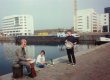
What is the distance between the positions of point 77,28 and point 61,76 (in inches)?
5733

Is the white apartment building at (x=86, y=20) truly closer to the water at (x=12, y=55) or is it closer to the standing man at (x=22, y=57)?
the water at (x=12, y=55)

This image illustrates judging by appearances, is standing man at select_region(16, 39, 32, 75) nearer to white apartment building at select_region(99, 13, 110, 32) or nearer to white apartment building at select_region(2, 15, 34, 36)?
white apartment building at select_region(99, 13, 110, 32)

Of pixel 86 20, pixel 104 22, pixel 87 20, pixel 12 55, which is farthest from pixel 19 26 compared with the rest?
pixel 12 55

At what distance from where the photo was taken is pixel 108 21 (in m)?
150

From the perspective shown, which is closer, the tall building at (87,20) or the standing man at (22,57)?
the standing man at (22,57)

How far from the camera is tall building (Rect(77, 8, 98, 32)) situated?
505 feet

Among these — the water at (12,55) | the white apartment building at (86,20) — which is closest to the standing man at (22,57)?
the water at (12,55)

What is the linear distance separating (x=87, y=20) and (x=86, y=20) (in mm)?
667

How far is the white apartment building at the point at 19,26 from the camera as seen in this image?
555ft

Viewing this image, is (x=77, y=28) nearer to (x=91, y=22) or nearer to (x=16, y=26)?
(x=91, y=22)

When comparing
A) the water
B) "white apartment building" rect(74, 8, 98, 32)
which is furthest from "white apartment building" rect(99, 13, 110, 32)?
the water

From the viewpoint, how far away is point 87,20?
15438 centimetres

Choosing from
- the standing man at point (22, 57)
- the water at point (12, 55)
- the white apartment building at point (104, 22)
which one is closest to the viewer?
the standing man at point (22, 57)

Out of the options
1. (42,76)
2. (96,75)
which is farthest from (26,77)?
(96,75)
